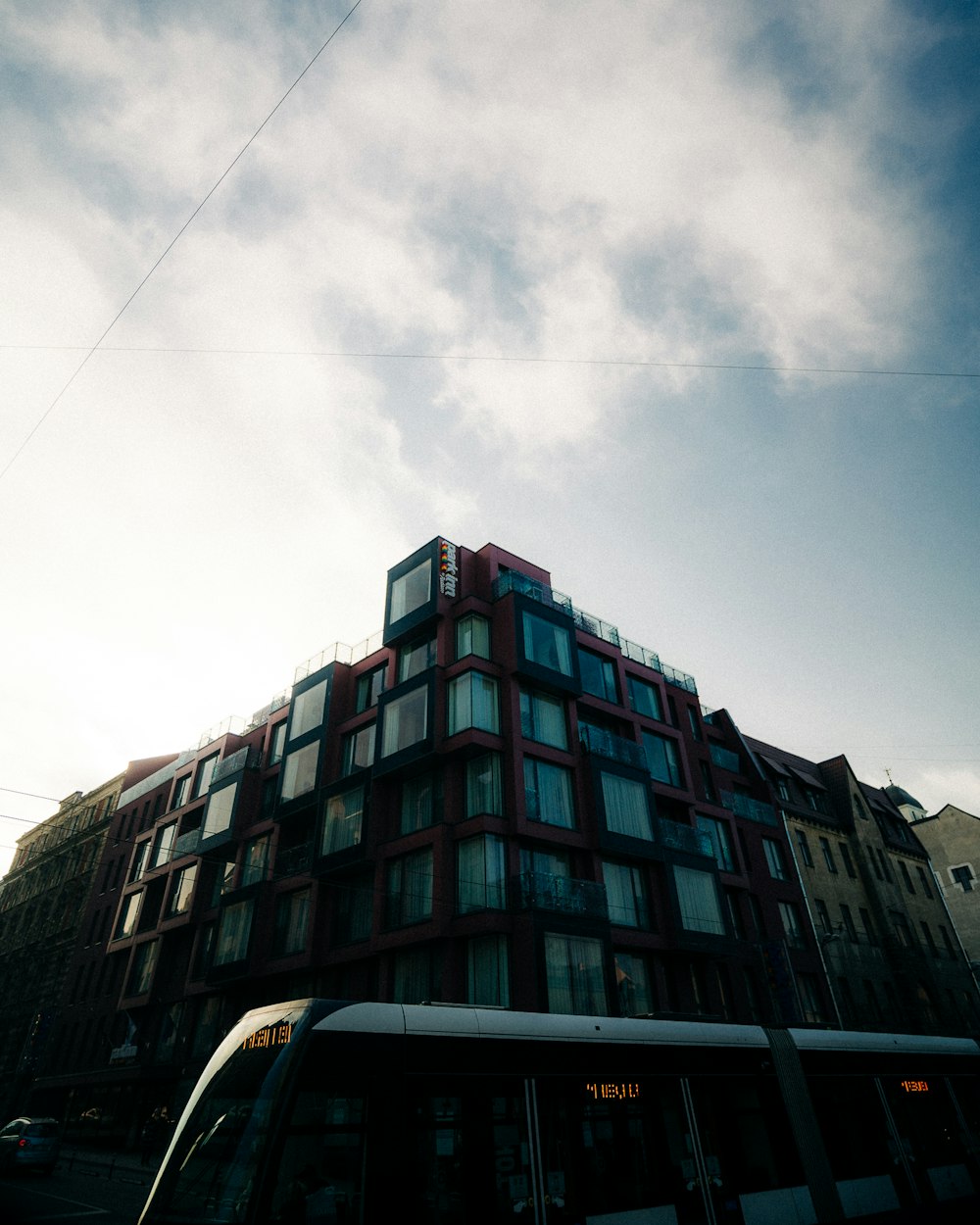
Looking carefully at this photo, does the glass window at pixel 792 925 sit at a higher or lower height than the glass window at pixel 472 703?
lower

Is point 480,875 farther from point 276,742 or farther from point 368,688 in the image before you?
point 276,742

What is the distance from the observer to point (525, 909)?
883 inches

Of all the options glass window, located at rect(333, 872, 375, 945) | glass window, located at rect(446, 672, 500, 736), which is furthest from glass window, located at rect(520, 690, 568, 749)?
glass window, located at rect(333, 872, 375, 945)

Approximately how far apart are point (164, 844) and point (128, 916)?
4.51m

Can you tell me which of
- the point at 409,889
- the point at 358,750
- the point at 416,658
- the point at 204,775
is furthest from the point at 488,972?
the point at 204,775

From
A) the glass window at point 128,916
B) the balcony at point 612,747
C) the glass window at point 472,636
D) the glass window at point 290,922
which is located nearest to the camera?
the glass window at point 472,636

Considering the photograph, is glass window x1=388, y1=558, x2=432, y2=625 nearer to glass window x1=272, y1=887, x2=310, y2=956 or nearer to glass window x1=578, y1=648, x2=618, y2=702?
glass window x1=578, y1=648, x2=618, y2=702

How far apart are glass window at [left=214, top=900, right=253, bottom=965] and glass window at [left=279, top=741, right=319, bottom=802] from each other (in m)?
5.16

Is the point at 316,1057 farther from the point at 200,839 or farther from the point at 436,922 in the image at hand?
the point at 200,839

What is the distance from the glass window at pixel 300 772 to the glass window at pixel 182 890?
904 centimetres

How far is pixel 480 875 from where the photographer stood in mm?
23172

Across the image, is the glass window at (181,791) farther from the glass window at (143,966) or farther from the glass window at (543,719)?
the glass window at (543,719)

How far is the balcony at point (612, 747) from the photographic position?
28641 mm

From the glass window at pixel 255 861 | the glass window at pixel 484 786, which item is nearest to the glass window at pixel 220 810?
the glass window at pixel 255 861
